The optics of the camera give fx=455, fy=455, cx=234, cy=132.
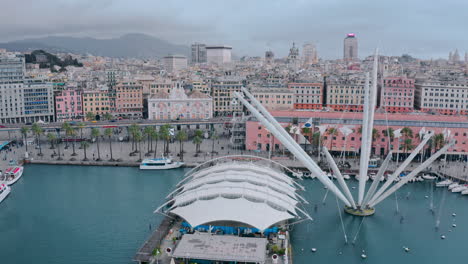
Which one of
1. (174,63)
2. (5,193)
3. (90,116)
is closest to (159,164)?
(5,193)

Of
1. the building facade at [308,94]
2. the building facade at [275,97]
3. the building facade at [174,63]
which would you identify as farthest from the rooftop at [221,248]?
the building facade at [174,63]

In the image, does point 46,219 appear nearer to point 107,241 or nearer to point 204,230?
point 107,241

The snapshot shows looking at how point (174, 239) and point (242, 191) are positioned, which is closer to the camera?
point (174, 239)

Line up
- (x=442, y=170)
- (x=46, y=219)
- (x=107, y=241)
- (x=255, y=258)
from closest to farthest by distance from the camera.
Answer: (x=255, y=258), (x=107, y=241), (x=46, y=219), (x=442, y=170)

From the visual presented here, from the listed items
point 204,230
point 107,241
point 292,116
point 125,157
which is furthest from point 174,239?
point 292,116

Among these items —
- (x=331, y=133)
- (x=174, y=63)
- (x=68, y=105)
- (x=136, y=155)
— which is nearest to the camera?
(x=331, y=133)

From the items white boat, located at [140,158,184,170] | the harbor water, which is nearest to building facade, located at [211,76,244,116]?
white boat, located at [140,158,184,170]

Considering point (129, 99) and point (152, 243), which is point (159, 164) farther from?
point (129, 99)
